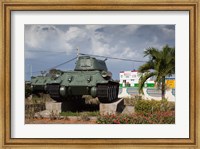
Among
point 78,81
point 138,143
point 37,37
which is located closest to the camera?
point 138,143

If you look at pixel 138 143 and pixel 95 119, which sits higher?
pixel 95 119

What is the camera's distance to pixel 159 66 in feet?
17.0


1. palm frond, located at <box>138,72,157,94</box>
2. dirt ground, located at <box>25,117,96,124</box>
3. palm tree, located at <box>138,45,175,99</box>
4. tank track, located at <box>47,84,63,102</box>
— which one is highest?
palm tree, located at <box>138,45,175,99</box>

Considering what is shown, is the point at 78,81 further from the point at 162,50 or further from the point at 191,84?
the point at 191,84

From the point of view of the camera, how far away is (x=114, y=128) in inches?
179

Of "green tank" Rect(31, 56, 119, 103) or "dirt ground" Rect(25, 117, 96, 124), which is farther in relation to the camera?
"green tank" Rect(31, 56, 119, 103)

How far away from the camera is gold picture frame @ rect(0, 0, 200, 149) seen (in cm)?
445

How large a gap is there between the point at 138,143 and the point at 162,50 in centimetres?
167

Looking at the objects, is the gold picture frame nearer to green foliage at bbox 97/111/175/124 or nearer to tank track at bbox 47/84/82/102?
green foliage at bbox 97/111/175/124

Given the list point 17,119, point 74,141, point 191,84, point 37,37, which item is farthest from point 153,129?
point 37,37

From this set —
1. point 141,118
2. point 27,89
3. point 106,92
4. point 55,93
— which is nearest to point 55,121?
point 27,89

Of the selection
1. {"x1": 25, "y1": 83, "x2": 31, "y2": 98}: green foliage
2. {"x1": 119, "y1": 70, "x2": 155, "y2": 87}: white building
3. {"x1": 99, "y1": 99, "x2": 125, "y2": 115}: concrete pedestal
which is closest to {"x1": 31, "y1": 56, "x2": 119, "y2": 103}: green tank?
{"x1": 99, "y1": 99, "x2": 125, "y2": 115}: concrete pedestal

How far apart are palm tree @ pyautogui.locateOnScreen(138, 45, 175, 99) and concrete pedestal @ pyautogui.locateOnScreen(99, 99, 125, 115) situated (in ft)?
1.93

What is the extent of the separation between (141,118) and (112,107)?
119 cm
